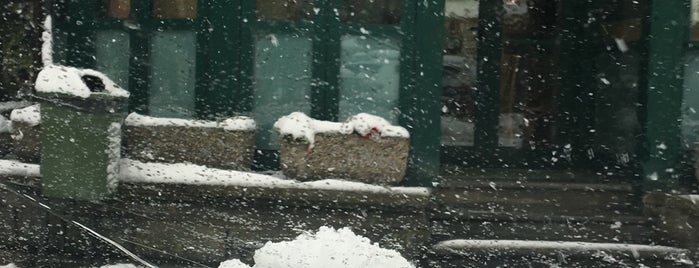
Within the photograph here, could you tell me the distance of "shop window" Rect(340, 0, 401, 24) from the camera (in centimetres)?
702

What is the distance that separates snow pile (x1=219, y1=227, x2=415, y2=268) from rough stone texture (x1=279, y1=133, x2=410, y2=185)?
927mm

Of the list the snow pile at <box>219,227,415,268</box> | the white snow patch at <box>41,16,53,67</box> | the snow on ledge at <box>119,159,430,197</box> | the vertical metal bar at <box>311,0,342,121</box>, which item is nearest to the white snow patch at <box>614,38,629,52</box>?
the snow on ledge at <box>119,159,430,197</box>

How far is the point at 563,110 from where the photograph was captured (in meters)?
8.73

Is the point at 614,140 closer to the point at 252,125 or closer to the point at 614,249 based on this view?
the point at 614,249

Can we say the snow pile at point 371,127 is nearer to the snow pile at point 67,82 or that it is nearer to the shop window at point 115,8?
the snow pile at point 67,82

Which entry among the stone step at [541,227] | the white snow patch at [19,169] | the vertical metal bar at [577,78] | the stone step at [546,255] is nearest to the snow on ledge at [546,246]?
the stone step at [546,255]

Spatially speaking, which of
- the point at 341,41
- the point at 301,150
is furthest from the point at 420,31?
the point at 301,150

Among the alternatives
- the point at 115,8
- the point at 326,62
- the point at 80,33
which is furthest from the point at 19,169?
the point at 326,62

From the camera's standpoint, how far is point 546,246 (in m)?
→ 6.60

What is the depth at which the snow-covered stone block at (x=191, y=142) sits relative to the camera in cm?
668

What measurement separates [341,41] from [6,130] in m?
3.21

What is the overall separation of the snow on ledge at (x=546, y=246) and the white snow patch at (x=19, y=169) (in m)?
3.32

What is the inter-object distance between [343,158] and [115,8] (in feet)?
8.29

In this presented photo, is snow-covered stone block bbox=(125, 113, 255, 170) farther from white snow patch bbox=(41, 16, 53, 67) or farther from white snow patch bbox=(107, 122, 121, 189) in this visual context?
white snow patch bbox=(41, 16, 53, 67)
